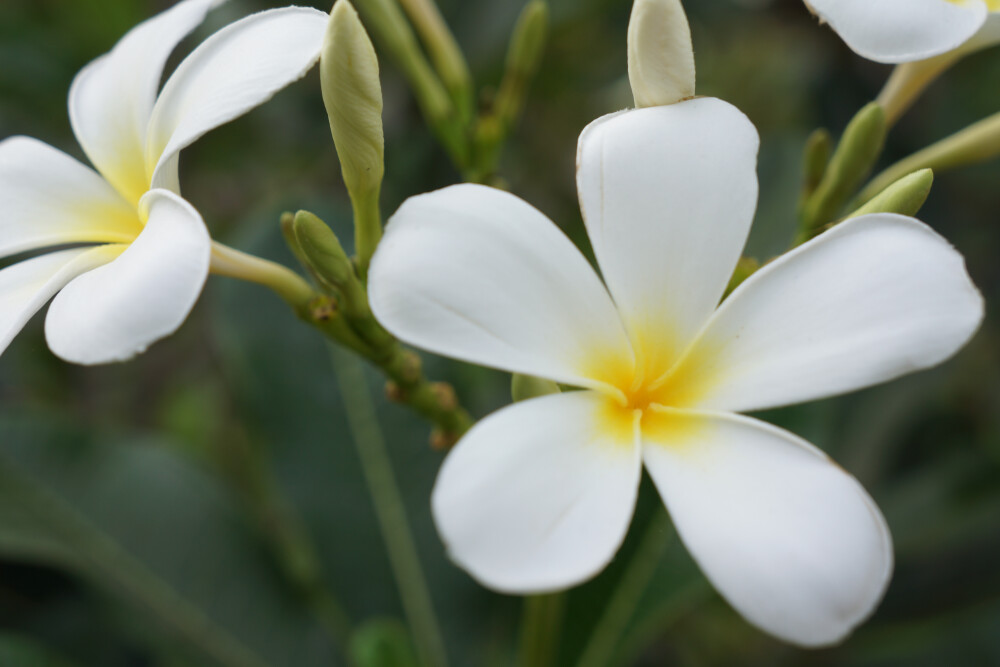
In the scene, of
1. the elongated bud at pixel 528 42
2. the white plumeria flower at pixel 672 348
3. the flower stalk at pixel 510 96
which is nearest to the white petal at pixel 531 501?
the white plumeria flower at pixel 672 348

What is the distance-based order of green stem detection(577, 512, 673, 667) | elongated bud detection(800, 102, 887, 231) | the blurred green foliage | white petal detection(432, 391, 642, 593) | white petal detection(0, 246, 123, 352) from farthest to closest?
the blurred green foliage, green stem detection(577, 512, 673, 667), elongated bud detection(800, 102, 887, 231), white petal detection(0, 246, 123, 352), white petal detection(432, 391, 642, 593)

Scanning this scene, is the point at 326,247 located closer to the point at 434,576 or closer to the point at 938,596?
the point at 434,576

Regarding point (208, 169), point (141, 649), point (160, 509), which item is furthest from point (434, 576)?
point (208, 169)

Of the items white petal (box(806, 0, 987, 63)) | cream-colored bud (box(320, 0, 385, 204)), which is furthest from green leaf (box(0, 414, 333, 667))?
white petal (box(806, 0, 987, 63))

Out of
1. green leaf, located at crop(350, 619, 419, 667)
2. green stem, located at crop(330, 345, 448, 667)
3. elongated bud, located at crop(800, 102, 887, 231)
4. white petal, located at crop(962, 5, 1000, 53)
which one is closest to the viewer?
white petal, located at crop(962, 5, 1000, 53)

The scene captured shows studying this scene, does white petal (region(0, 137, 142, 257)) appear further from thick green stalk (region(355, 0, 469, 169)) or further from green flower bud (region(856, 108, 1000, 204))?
green flower bud (region(856, 108, 1000, 204))
